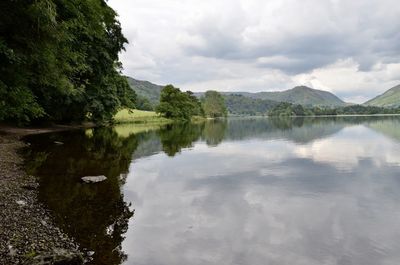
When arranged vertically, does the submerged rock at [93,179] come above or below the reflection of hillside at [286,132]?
above

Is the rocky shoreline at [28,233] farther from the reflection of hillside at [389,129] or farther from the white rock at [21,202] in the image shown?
the reflection of hillside at [389,129]

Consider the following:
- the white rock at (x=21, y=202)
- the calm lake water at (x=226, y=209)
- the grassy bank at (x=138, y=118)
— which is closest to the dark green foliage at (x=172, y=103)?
the grassy bank at (x=138, y=118)

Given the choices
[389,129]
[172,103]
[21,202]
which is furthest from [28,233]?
[172,103]

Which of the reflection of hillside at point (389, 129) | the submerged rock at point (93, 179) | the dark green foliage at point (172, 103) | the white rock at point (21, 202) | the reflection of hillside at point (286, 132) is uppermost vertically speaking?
the dark green foliage at point (172, 103)

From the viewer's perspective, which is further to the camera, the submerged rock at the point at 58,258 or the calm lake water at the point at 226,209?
the calm lake water at the point at 226,209

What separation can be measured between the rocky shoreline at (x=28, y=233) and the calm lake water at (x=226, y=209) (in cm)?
66

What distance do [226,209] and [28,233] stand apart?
29.9 ft

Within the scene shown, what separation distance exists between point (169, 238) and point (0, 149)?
2429 cm

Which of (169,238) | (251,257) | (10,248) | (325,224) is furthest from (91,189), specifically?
(325,224)

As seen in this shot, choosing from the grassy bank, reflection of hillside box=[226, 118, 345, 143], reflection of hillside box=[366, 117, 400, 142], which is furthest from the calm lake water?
the grassy bank

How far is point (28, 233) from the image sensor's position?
11734 millimetres

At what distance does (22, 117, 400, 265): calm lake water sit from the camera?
12.1 metres

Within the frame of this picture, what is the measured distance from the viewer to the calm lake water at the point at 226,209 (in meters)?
12.1

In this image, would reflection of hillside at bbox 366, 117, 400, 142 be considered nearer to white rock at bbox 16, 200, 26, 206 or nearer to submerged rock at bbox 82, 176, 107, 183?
submerged rock at bbox 82, 176, 107, 183
